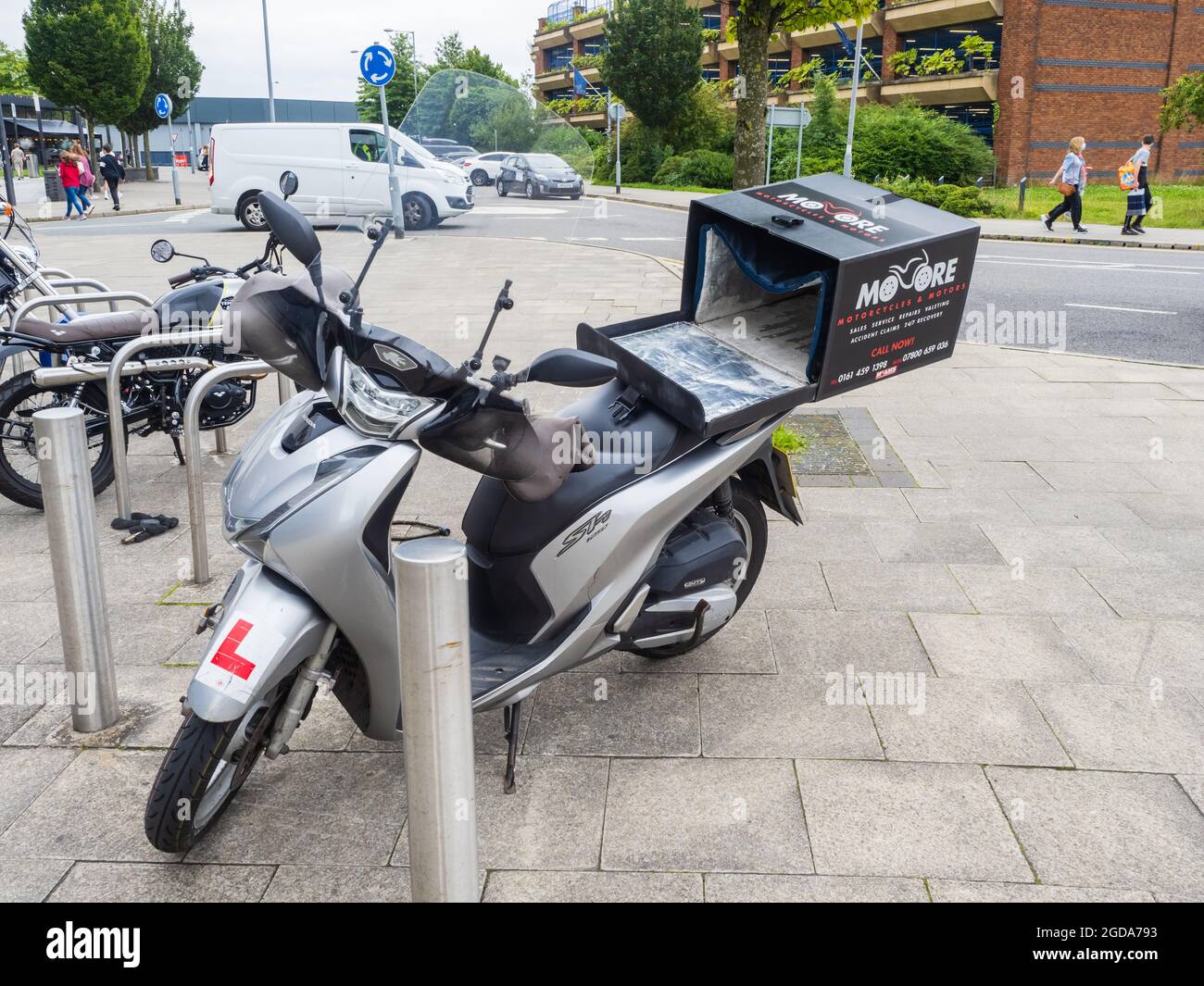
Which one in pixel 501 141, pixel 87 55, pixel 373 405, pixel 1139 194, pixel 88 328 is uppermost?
pixel 87 55

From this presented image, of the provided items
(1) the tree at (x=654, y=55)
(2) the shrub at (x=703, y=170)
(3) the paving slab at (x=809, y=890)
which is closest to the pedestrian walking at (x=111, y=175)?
(2) the shrub at (x=703, y=170)

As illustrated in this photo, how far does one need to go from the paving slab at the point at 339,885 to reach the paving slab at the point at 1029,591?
237 centimetres

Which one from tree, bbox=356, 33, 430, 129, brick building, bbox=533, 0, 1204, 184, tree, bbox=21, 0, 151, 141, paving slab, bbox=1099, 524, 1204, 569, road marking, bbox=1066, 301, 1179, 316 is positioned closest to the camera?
paving slab, bbox=1099, 524, 1204, 569

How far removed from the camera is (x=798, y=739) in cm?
331

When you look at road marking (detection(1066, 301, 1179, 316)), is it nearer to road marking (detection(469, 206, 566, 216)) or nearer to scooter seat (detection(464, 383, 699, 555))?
road marking (detection(469, 206, 566, 216))

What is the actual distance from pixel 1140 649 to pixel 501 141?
2.91 meters

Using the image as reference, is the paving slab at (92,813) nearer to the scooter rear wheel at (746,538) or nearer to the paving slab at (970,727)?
the scooter rear wheel at (746,538)

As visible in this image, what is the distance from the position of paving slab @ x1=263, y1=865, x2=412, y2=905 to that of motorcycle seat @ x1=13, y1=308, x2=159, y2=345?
11.4 ft

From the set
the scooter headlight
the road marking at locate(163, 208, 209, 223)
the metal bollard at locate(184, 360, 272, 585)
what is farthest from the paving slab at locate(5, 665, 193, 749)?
the road marking at locate(163, 208, 209, 223)

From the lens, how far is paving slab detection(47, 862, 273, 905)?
2619mm

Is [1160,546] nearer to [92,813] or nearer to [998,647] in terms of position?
[998,647]

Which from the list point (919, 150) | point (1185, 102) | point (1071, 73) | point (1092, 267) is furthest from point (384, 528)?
point (1071, 73)

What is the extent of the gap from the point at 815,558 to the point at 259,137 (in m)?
17.4
